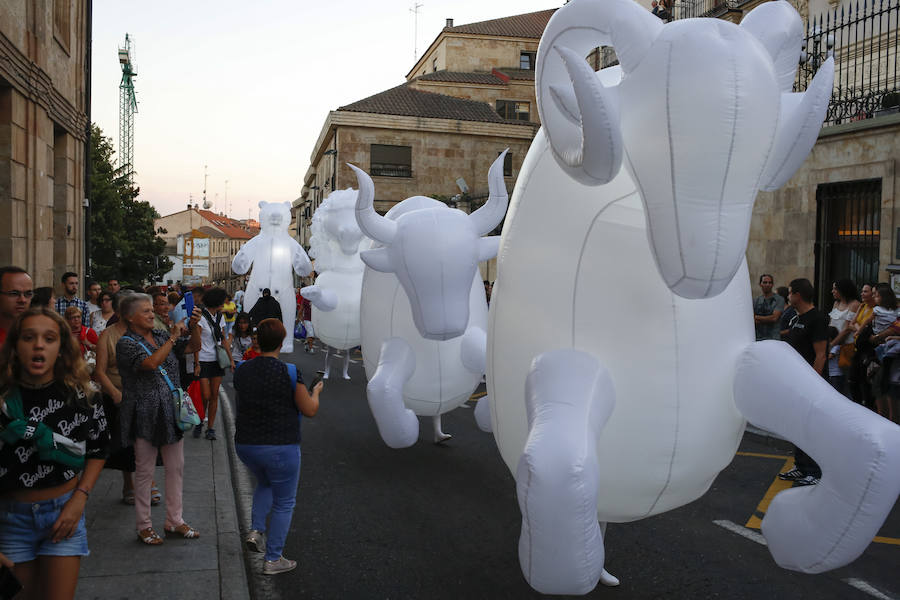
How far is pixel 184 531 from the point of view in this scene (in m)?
5.00

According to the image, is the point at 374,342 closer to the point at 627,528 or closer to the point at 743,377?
the point at 627,528

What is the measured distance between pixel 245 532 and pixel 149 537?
2.46 feet

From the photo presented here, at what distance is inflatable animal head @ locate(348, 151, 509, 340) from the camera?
17.2 ft

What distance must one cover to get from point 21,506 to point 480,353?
11.3 feet

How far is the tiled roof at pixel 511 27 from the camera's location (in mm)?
43188

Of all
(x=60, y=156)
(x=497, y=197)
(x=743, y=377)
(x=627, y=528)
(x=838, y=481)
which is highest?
(x=60, y=156)

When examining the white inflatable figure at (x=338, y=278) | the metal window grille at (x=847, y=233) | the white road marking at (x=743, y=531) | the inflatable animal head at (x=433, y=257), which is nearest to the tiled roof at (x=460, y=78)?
the metal window grille at (x=847, y=233)

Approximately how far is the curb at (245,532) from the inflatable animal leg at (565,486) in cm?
217

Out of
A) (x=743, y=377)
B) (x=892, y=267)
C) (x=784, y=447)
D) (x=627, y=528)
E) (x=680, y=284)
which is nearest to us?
(x=680, y=284)

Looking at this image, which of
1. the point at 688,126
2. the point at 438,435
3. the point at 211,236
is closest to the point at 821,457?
the point at 688,126

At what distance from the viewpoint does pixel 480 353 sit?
5762 mm

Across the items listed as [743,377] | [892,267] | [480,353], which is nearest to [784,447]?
[892,267]

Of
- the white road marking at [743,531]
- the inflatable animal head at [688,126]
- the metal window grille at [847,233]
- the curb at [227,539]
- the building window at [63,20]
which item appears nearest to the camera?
the inflatable animal head at [688,126]

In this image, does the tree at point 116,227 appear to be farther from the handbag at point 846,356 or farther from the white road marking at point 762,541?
the white road marking at point 762,541
